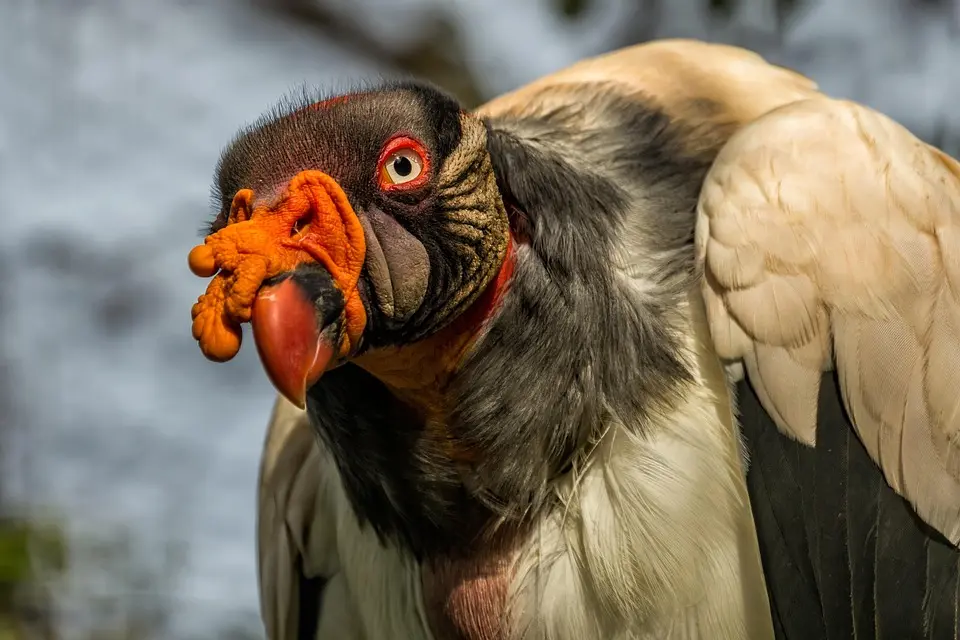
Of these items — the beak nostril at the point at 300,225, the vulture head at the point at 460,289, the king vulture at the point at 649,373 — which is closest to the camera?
the beak nostril at the point at 300,225

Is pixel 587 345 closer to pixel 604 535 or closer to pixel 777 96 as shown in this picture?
pixel 604 535

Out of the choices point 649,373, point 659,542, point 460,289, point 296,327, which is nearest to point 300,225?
point 296,327

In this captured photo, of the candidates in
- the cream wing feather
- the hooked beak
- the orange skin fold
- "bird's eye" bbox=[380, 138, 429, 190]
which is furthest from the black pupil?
the cream wing feather

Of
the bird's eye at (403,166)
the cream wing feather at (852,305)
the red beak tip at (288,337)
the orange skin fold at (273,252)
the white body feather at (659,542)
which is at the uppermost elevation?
the bird's eye at (403,166)

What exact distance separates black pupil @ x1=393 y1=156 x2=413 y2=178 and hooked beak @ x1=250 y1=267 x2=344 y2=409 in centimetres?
30

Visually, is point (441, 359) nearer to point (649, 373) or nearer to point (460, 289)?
point (460, 289)

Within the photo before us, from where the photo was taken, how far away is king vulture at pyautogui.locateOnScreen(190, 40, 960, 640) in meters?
2.33

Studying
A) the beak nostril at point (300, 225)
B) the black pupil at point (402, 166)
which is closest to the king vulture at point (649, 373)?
the black pupil at point (402, 166)

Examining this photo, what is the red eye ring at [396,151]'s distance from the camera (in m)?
2.23

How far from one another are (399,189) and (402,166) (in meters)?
0.05

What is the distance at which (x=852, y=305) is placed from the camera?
2.33 metres

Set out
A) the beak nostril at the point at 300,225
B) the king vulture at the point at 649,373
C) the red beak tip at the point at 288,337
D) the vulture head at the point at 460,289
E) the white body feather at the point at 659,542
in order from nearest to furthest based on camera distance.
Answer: the red beak tip at the point at 288,337 < the beak nostril at the point at 300,225 < the vulture head at the point at 460,289 < the king vulture at the point at 649,373 < the white body feather at the point at 659,542

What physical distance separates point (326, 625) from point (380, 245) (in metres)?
1.60

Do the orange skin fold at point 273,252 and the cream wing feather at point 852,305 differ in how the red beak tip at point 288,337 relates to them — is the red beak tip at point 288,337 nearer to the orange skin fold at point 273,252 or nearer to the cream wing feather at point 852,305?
the orange skin fold at point 273,252
